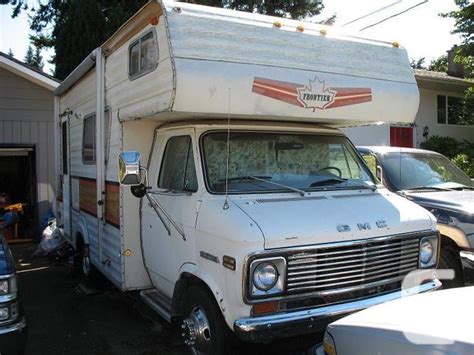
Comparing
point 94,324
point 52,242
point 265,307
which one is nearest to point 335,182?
point 265,307

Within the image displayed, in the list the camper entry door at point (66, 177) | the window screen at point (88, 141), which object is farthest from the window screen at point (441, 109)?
the window screen at point (88, 141)

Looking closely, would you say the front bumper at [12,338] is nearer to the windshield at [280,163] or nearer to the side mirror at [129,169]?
the side mirror at [129,169]

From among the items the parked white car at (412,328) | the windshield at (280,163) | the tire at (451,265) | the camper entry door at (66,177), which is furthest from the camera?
the camper entry door at (66,177)

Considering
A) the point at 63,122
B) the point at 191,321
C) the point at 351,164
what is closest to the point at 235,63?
the point at 351,164

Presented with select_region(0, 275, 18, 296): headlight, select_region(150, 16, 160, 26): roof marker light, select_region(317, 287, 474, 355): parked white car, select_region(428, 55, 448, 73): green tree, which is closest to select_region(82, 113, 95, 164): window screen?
select_region(150, 16, 160, 26): roof marker light

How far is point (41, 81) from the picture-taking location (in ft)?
35.9

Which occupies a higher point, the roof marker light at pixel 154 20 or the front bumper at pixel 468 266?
the roof marker light at pixel 154 20

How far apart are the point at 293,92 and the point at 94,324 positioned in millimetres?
3358

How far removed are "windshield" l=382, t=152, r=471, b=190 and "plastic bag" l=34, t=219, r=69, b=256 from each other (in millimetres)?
5684

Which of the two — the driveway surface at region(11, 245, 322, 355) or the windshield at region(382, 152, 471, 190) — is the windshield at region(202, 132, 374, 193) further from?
the windshield at region(382, 152, 471, 190)

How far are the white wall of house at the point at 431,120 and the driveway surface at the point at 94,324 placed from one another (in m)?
15.2

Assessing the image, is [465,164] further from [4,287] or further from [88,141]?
[4,287]

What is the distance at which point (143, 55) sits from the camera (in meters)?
4.69

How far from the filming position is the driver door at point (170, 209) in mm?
4301
